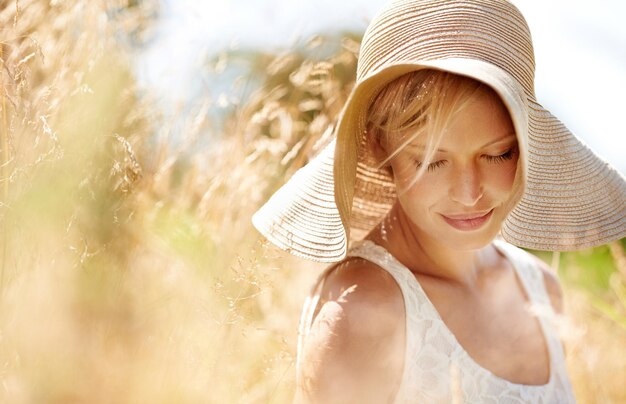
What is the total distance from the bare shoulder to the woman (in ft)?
0.62

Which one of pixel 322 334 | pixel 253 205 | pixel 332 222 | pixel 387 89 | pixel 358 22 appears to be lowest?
pixel 253 205

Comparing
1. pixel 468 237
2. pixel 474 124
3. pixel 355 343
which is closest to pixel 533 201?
pixel 468 237

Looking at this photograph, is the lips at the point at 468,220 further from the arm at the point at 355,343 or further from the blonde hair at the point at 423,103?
the arm at the point at 355,343

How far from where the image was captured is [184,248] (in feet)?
6.32

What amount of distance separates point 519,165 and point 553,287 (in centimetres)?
90

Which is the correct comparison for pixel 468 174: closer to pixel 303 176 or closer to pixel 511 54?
pixel 511 54

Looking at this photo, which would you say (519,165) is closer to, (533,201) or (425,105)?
(425,105)

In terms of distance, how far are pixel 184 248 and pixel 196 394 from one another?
1.45ft

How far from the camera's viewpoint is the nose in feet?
5.13

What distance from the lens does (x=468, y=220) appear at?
164 centimetres

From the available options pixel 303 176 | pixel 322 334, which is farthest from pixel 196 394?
pixel 303 176

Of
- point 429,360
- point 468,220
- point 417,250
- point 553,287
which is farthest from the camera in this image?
point 553,287

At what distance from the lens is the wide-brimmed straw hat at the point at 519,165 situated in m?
1.55

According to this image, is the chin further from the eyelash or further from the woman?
the eyelash
